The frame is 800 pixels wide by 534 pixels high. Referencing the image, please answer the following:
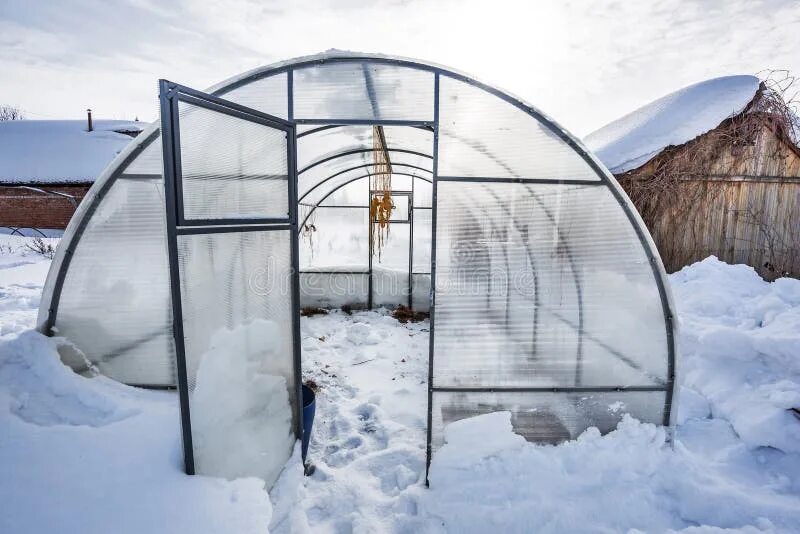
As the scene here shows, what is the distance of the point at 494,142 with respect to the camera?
342cm

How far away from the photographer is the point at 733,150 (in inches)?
316

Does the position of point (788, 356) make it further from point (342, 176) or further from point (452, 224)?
point (342, 176)

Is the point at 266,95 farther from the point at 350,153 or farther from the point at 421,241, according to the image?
the point at 421,241

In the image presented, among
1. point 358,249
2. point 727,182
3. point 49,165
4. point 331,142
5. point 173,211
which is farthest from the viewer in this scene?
point 49,165

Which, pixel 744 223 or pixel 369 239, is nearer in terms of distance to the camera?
pixel 744 223

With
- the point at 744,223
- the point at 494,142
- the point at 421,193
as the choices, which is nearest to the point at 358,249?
the point at 421,193

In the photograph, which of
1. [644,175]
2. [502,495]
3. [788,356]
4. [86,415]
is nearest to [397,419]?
[502,495]

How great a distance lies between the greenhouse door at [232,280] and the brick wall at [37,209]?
18.4m

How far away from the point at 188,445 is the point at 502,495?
94.2 inches

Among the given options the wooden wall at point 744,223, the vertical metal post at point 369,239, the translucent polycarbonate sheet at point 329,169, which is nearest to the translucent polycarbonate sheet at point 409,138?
the translucent polycarbonate sheet at point 329,169

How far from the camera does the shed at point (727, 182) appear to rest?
7.91 meters

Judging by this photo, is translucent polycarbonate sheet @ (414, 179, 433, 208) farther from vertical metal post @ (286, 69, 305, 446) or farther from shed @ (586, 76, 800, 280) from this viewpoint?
vertical metal post @ (286, 69, 305, 446)

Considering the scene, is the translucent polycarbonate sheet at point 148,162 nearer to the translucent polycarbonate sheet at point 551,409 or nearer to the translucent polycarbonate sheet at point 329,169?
the translucent polycarbonate sheet at point 551,409

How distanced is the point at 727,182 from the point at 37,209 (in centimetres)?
2395
